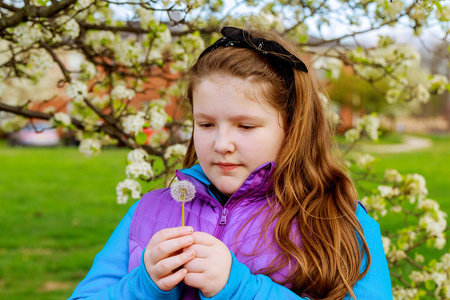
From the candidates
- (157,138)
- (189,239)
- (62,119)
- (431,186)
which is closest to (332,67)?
(157,138)

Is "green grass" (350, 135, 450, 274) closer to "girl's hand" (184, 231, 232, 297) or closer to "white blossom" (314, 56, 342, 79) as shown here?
"white blossom" (314, 56, 342, 79)

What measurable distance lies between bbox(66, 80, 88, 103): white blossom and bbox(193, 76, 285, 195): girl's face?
1.46 metres

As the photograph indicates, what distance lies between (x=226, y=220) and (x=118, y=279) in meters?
0.40

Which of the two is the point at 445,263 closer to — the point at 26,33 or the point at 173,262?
the point at 173,262

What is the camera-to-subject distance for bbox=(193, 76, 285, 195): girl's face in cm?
151

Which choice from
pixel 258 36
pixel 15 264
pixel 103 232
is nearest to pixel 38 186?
pixel 103 232

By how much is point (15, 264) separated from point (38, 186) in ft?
16.2

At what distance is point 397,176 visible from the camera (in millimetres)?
2980

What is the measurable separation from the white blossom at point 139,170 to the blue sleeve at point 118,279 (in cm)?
86

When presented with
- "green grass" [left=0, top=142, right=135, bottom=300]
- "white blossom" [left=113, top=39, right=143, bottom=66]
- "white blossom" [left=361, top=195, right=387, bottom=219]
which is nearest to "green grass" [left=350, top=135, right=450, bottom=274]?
"white blossom" [left=361, top=195, right=387, bottom=219]

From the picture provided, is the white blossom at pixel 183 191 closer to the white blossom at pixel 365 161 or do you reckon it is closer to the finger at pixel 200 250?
the finger at pixel 200 250

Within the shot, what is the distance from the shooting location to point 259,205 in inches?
63.2

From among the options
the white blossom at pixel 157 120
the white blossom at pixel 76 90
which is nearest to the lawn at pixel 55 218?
the white blossom at pixel 76 90

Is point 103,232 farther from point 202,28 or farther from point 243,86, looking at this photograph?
point 243,86
